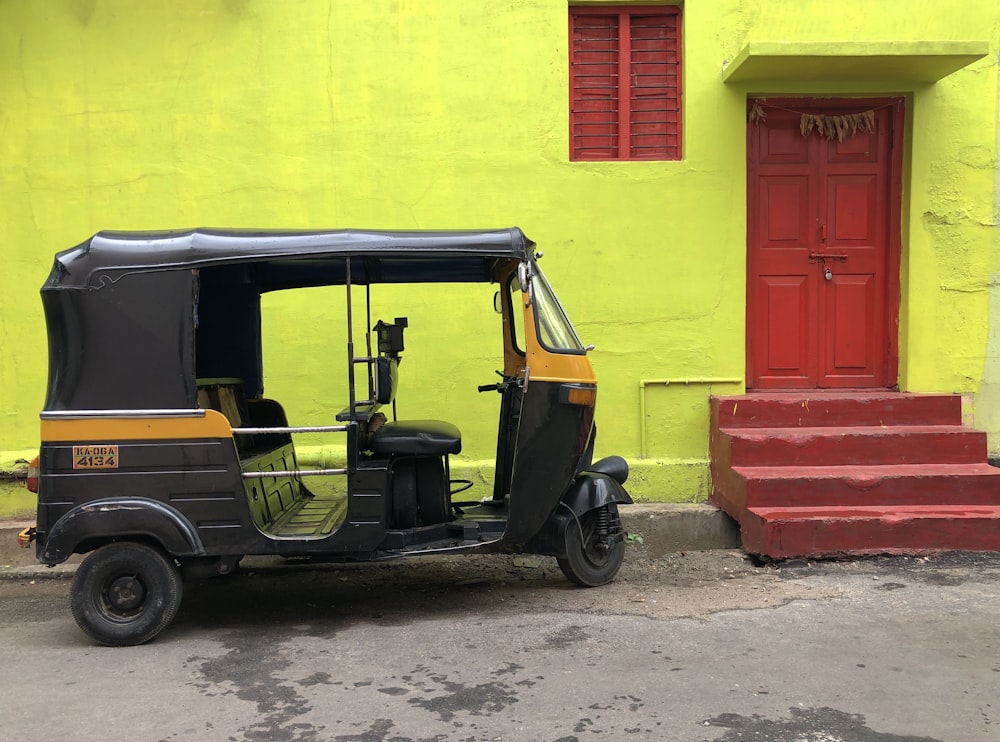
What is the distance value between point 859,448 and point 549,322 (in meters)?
2.86

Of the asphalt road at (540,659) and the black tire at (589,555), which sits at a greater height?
the black tire at (589,555)

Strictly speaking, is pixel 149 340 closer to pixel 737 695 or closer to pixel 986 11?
pixel 737 695

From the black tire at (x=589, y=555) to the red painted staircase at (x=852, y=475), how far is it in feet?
3.82

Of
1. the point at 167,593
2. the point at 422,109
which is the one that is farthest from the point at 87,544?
the point at 422,109

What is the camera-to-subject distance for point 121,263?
434 centimetres

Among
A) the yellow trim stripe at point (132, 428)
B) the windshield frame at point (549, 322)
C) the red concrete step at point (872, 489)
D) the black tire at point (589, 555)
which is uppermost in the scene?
the windshield frame at point (549, 322)

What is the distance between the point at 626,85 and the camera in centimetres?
670

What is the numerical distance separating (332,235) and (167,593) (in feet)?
6.98

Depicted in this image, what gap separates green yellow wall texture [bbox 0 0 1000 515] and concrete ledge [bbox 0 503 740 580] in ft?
1.09

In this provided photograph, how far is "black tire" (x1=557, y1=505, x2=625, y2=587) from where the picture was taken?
5.09m

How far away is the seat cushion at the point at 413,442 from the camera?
4.63m

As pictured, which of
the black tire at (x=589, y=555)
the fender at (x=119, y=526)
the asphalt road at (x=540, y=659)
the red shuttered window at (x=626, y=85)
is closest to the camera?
the asphalt road at (x=540, y=659)

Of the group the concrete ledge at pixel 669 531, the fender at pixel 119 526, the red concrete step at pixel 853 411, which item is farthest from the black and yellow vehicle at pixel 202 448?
the red concrete step at pixel 853 411

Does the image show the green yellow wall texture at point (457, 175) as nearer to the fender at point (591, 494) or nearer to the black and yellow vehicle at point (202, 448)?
the fender at point (591, 494)
